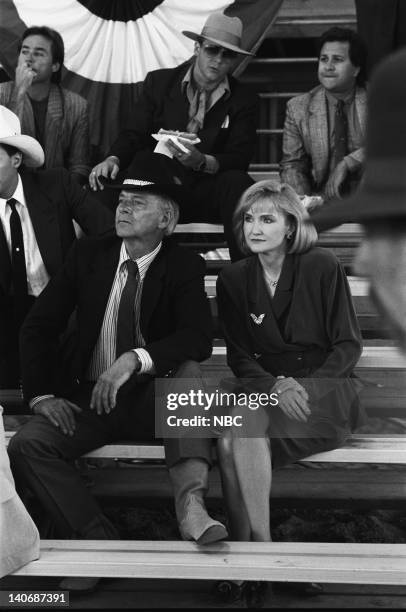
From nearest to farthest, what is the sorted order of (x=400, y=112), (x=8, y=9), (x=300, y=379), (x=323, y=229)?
(x=400, y=112), (x=323, y=229), (x=300, y=379), (x=8, y=9)

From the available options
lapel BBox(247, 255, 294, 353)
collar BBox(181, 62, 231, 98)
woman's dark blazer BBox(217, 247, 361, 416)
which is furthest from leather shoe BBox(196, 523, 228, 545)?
collar BBox(181, 62, 231, 98)

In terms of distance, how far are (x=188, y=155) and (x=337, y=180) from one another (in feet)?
1.84

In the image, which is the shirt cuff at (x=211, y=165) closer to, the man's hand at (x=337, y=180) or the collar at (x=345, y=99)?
the man's hand at (x=337, y=180)

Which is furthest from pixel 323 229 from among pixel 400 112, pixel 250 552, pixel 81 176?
pixel 81 176

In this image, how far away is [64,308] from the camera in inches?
126

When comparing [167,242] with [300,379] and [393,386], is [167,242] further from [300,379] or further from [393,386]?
[393,386]

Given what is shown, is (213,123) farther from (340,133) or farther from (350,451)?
(350,451)

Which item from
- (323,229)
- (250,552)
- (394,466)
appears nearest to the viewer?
(323,229)

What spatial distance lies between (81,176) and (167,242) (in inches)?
30.5

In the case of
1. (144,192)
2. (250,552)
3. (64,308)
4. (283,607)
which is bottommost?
(283,607)

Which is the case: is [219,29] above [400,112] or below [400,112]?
above

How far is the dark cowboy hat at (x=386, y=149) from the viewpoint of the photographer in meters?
0.66

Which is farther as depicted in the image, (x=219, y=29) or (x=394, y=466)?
(x=219, y=29)

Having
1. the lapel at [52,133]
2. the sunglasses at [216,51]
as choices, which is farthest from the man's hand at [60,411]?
the sunglasses at [216,51]
